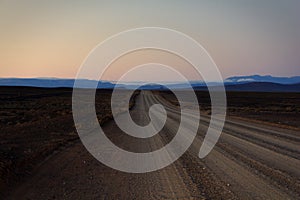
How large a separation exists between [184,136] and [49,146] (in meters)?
5.54

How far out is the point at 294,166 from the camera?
8.98 metres

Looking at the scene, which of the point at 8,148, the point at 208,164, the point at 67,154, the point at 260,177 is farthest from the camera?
the point at 8,148

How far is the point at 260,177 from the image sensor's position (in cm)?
778

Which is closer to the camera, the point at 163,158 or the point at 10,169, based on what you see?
the point at 10,169

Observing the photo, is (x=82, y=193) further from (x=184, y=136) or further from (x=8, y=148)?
(x=184, y=136)

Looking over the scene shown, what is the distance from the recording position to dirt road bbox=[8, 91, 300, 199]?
6.56m

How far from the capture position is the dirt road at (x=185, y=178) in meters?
6.56

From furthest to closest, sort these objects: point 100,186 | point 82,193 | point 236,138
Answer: point 236,138
point 100,186
point 82,193

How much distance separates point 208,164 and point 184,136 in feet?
17.7

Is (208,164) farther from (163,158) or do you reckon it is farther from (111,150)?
(111,150)

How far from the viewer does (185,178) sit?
7.62 m

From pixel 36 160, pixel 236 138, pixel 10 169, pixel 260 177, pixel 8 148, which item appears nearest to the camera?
pixel 260 177

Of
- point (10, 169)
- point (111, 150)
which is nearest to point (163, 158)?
point (111, 150)

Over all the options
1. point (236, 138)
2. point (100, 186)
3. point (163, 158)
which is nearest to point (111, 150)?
point (163, 158)
